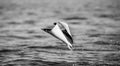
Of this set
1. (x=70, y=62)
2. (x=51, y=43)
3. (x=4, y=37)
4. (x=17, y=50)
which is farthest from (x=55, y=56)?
(x=4, y=37)

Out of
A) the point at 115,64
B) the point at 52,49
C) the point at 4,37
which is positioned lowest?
the point at 115,64

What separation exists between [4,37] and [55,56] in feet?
21.1

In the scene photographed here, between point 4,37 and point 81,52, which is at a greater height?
point 4,37

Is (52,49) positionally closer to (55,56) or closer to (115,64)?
(55,56)

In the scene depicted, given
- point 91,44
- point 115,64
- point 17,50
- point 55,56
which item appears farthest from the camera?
point 91,44

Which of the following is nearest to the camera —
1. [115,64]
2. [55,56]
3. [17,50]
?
[115,64]

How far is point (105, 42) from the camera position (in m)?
15.4

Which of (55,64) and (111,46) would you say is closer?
(55,64)

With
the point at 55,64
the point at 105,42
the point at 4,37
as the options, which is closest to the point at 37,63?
the point at 55,64

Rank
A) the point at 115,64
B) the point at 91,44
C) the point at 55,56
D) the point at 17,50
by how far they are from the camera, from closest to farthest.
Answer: the point at 115,64
the point at 55,56
the point at 17,50
the point at 91,44

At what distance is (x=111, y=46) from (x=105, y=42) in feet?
3.73

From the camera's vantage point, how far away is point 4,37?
1781 centimetres

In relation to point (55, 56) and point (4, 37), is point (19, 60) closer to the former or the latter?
point (55, 56)

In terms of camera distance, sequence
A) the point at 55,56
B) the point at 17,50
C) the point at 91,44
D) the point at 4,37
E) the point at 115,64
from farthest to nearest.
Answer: the point at 4,37 < the point at 91,44 < the point at 17,50 < the point at 55,56 < the point at 115,64
